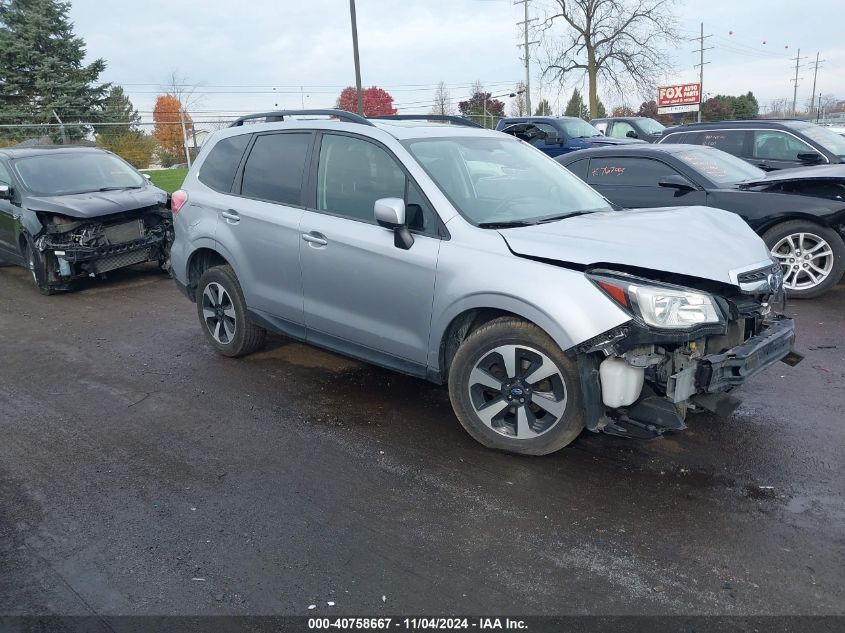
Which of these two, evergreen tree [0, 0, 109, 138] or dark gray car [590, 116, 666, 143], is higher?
evergreen tree [0, 0, 109, 138]

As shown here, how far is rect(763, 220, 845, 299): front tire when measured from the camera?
22.9 feet

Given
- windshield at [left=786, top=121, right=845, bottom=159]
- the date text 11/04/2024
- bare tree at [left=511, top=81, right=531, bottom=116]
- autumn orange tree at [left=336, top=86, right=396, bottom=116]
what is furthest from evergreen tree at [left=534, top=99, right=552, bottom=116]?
the date text 11/04/2024

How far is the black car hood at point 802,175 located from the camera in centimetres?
702

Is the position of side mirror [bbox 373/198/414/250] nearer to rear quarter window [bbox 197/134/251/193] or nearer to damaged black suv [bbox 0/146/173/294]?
rear quarter window [bbox 197/134/251/193]

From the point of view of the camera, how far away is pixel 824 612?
2637 mm

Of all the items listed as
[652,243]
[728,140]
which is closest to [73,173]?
[652,243]

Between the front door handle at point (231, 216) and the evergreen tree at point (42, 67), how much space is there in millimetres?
37283

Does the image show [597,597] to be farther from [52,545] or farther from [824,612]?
[52,545]

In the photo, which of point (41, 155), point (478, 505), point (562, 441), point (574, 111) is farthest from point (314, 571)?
point (574, 111)

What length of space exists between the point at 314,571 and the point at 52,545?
133 cm

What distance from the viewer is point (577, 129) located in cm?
1706

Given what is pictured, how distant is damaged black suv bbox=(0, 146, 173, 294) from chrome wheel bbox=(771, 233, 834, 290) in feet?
24.6

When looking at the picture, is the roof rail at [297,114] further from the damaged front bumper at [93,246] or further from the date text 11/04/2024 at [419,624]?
the damaged front bumper at [93,246]

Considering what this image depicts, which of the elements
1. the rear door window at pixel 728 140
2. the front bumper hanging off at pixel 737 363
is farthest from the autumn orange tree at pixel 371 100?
the front bumper hanging off at pixel 737 363
